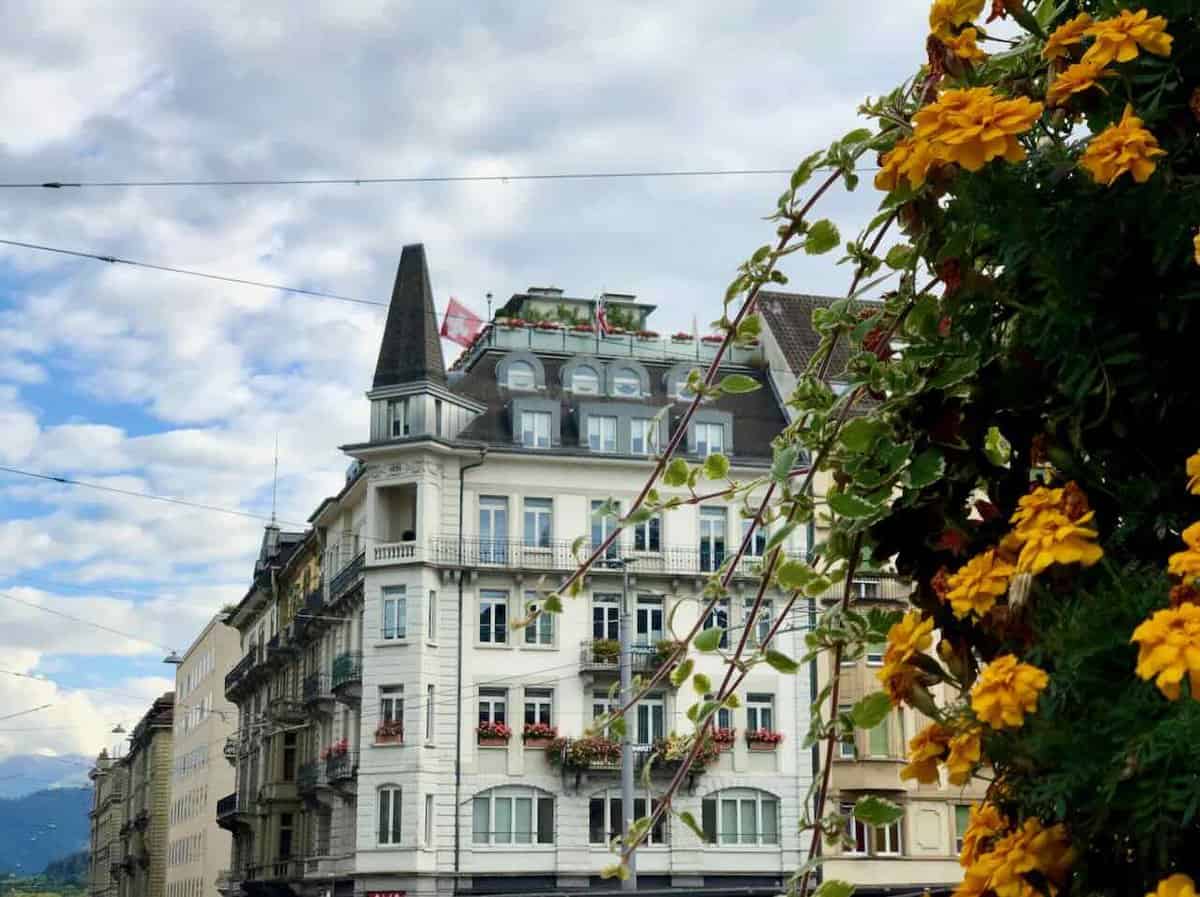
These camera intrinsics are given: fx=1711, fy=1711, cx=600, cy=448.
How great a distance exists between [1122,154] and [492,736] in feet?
127

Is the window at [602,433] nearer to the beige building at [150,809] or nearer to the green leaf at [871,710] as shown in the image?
the green leaf at [871,710]

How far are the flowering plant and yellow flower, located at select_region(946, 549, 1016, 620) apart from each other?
38.3 m

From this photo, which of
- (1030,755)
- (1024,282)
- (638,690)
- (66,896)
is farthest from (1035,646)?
(66,896)

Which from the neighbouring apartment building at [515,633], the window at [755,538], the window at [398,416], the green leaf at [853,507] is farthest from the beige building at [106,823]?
the green leaf at [853,507]

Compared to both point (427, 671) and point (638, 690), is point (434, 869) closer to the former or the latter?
point (427, 671)

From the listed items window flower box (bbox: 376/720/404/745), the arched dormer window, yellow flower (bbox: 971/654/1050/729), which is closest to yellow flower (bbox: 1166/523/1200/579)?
yellow flower (bbox: 971/654/1050/729)

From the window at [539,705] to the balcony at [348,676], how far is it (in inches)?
165

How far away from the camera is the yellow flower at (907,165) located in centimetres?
199

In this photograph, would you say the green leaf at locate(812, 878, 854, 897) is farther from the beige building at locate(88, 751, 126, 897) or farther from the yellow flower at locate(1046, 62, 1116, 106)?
the beige building at locate(88, 751, 126, 897)

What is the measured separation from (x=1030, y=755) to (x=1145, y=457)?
0.43 metres

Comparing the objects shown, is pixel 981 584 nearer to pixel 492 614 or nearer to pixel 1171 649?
pixel 1171 649

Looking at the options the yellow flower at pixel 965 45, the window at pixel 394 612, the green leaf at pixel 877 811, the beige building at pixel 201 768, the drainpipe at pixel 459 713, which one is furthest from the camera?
the beige building at pixel 201 768

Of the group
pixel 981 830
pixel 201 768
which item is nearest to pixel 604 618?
pixel 981 830

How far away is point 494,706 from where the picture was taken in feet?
132
